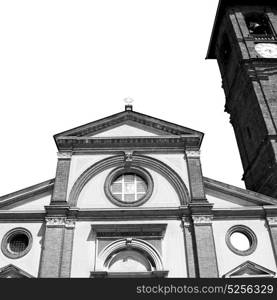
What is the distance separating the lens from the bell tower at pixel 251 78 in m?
19.1

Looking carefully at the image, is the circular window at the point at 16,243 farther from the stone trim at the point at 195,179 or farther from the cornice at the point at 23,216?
the stone trim at the point at 195,179

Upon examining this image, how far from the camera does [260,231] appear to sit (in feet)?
47.5

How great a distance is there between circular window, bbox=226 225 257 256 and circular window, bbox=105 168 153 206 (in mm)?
3898

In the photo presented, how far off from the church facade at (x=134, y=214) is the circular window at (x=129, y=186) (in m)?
0.05

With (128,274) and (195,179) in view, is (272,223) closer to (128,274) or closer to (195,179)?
(195,179)

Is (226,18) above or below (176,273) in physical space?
above

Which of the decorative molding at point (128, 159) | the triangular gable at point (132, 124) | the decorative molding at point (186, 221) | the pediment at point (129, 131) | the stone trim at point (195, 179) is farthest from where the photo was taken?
the pediment at point (129, 131)

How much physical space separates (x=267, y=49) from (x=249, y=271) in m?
15.2

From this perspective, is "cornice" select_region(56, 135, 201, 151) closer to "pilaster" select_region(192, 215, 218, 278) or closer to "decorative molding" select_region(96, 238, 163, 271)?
"pilaster" select_region(192, 215, 218, 278)

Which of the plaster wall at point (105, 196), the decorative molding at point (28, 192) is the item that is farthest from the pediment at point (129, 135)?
the decorative molding at point (28, 192)

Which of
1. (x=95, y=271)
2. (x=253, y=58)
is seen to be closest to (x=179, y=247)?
(x=95, y=271)

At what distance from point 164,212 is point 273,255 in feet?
15.4

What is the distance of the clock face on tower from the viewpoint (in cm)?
2231
